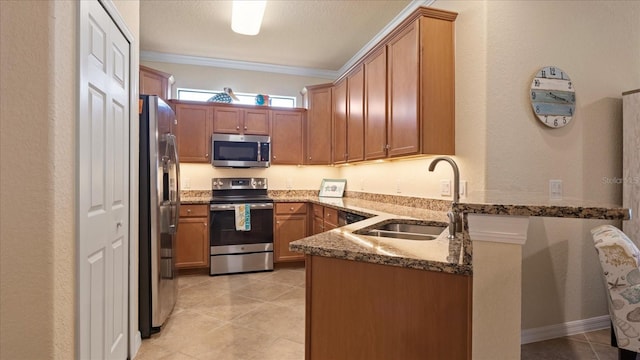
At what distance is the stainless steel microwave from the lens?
14.0ft

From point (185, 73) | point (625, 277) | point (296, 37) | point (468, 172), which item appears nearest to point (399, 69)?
point (468, 172)

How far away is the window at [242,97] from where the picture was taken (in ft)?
14.7

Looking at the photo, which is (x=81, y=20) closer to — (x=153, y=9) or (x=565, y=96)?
(x=153, y=9)

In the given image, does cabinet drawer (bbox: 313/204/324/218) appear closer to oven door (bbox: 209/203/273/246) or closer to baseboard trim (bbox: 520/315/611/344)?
oven door (bbox: 209/203/273/246)

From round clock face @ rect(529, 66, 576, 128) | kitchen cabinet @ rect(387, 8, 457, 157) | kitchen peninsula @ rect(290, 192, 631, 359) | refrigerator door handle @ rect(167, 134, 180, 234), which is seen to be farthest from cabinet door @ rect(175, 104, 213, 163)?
round clock face @ rect(529, 66, 576, 128)

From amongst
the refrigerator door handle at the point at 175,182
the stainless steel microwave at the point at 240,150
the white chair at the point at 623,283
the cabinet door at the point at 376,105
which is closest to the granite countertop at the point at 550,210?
the white chair at the point at 623,283

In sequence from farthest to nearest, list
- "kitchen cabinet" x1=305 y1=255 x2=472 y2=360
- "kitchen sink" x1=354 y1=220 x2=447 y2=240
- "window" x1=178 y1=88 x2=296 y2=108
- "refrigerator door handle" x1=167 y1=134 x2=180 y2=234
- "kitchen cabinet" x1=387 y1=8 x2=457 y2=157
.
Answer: "window" x1=178 y1=88 x2=296 y2=108 → "refrigerator door handle" x1=167 y1=134 x2=180 y2=234 → "kitchen cabinet" x1=387 y1=8 x2=457 y2=157 → "kitchen sink" x1=354 y1=220 x2=447 y2=240 → "kitchen cabinet" x1=305 y1=255 x2=472 y2=360

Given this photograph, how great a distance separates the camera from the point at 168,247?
2.63 m

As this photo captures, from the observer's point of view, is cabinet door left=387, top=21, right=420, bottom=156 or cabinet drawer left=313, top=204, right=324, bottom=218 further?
cabinet drawer left=313, top=204, right=324, bottom=218

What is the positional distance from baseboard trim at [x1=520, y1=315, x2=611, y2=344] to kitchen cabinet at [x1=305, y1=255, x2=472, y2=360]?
1.58m

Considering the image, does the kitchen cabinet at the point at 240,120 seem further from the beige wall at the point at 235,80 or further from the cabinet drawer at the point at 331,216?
the cabinet drawer at the point at 331,216

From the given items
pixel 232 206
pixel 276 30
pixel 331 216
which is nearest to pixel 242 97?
pixel 276 30

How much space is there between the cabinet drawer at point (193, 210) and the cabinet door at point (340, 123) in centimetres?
176

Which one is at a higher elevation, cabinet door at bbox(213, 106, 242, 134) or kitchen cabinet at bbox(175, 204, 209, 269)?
cabinet door at bbox(213, 106, 242, 134)
